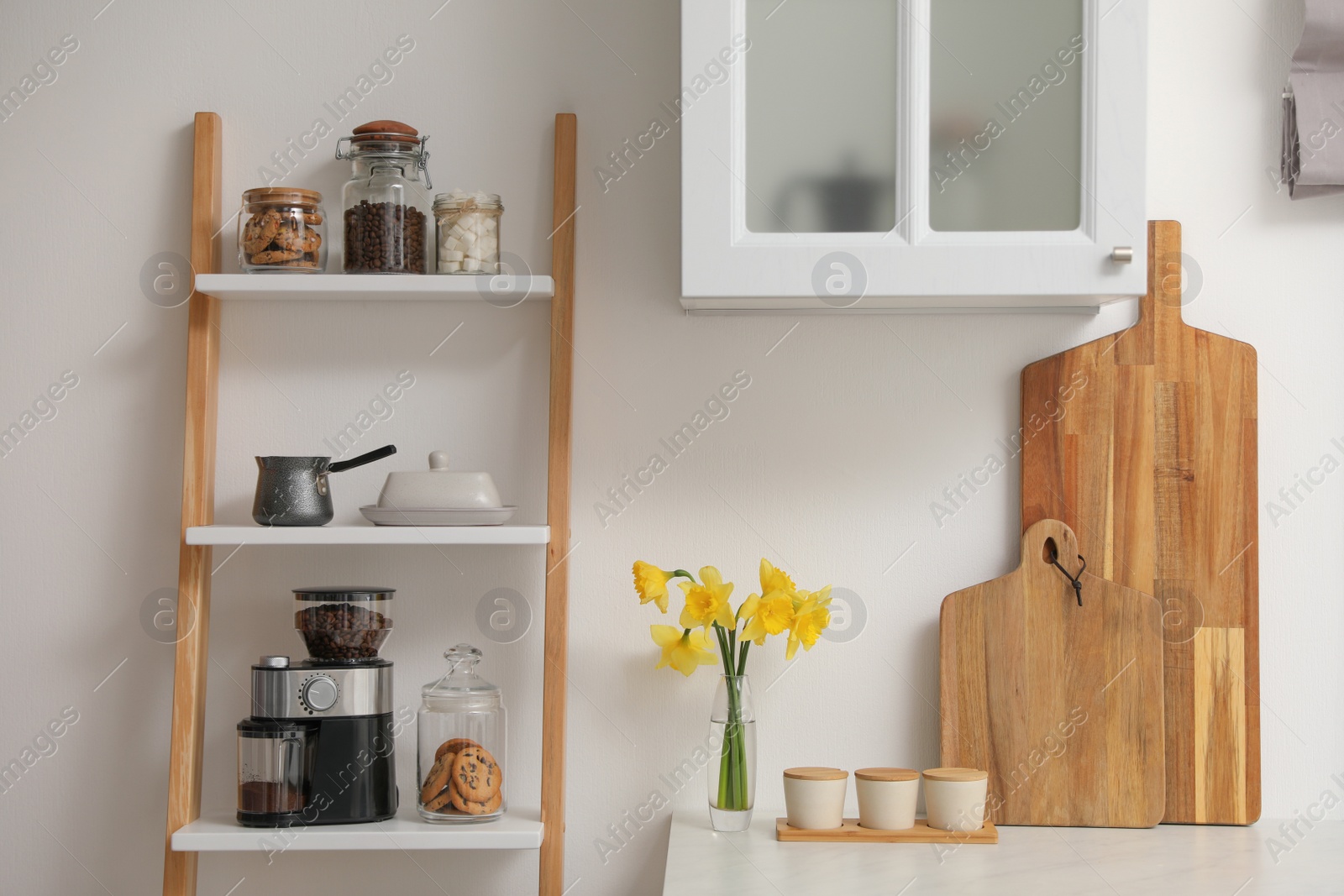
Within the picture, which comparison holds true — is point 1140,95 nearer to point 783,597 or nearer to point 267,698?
point 783,597

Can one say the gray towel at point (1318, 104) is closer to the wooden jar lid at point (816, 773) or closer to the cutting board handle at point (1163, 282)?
the cutting board handle at point (1163, 282)

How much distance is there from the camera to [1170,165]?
4.83 ft

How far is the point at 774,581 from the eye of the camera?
1.36 meters

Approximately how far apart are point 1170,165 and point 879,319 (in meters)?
0.46

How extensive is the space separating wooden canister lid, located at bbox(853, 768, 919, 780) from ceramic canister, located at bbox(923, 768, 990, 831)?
0.02 metres

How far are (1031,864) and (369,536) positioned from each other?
35.2 inches

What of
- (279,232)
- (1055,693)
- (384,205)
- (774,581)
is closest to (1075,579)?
(1055,693)

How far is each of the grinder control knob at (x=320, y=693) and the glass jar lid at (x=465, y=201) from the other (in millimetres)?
625

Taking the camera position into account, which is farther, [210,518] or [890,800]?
[210,518]

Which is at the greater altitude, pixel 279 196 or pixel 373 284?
pixel 279 196

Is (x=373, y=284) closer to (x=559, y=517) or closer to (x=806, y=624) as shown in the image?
(x=559, y=517)

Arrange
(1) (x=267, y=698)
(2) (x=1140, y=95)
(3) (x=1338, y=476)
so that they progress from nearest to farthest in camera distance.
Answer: (2) (x=1140, y=95), (1) (x=267, y=698), (3) (x=1338, y=476)

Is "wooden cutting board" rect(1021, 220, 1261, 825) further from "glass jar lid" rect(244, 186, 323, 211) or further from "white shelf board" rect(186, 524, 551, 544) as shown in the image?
"glass jar lid" rect(244, 186, 323, 211)

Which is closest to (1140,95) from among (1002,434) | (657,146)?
(1002,434)
